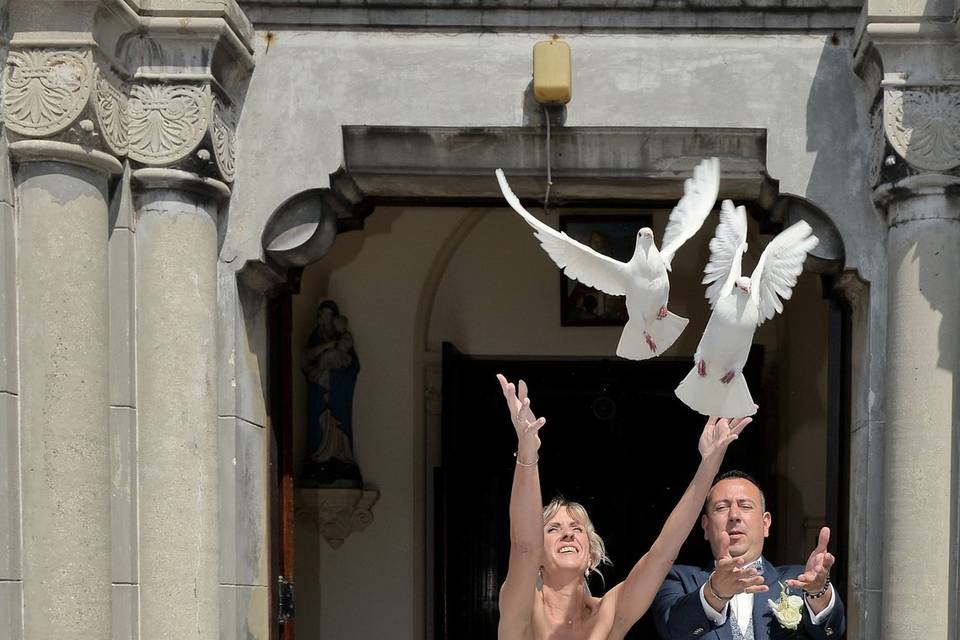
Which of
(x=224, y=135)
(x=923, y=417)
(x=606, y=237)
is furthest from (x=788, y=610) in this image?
(x=606, y=237)

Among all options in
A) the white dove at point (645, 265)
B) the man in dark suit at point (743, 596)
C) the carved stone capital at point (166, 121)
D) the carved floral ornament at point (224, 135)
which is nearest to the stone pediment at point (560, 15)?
the carved floral ornament at point (224, 135)

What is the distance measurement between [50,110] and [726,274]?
2.38 m

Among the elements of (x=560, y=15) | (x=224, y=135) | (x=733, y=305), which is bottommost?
(x=733, y=305)

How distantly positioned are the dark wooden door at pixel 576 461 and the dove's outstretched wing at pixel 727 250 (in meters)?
4.37

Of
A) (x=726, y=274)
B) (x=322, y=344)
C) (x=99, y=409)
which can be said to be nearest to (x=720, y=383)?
(x=726, y=274)

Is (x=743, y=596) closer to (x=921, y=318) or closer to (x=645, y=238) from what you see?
(x=921, y=318)

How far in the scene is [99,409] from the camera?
6723 mm

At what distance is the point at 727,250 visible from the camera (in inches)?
236

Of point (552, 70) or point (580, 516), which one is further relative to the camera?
point (552, 70)

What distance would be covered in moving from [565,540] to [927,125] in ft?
6.69

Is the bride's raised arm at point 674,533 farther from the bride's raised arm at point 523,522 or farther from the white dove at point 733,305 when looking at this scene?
the bride's raised arm at point 523,522

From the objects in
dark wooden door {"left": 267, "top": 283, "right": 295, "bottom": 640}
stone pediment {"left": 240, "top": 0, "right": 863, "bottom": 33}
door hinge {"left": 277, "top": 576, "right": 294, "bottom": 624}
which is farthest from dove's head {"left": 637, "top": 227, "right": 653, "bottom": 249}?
door hinge {"left": 277, "top": 576, "right": 294, "bottom": 624}

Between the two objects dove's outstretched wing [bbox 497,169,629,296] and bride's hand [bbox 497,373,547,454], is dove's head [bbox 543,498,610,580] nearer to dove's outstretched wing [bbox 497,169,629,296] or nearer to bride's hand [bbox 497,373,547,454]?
bride's hand [bbox 497,373,547,454]

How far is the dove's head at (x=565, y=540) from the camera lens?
6.16 meters
